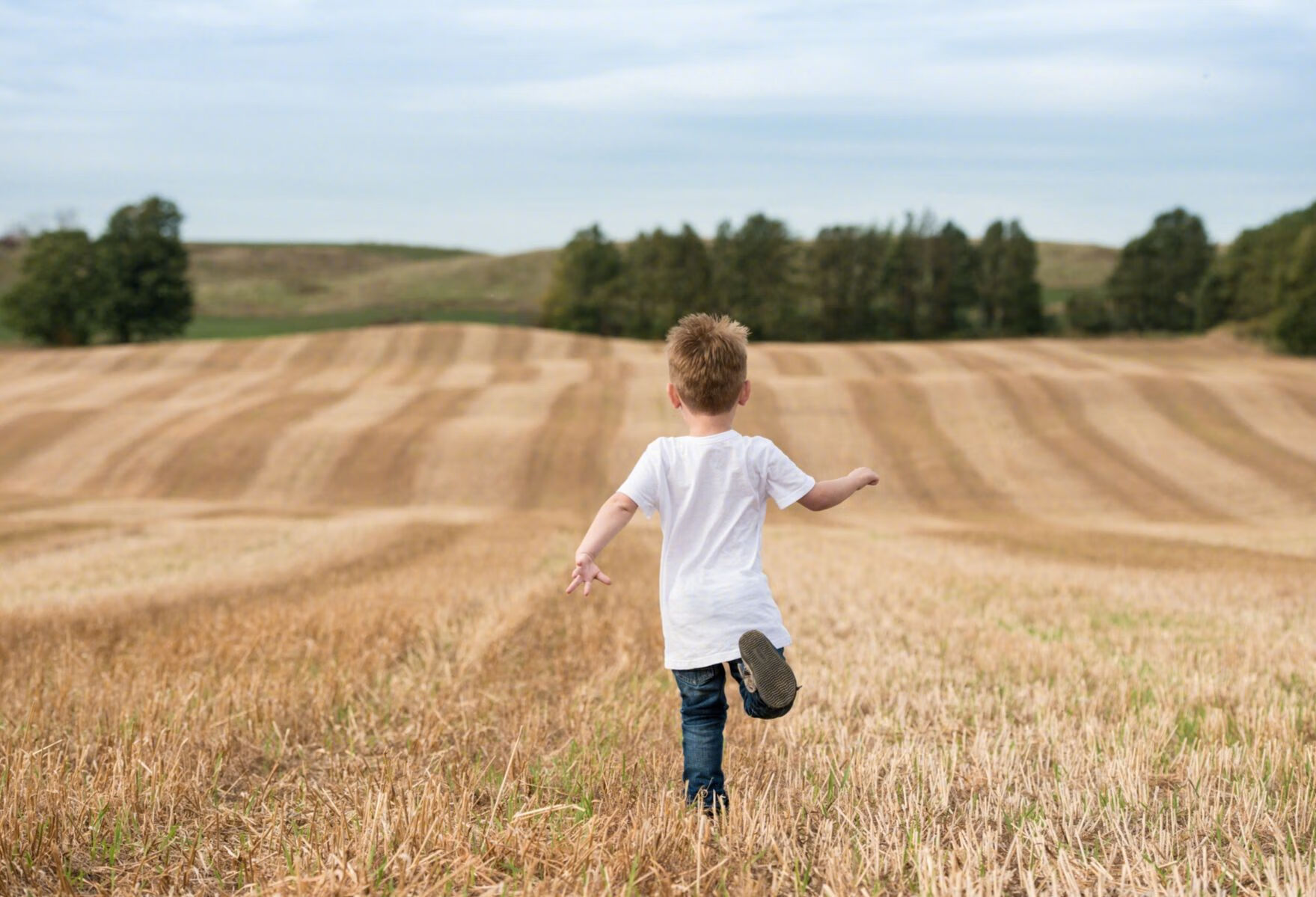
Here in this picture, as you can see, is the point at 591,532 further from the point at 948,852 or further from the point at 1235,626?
the point at 1235,626

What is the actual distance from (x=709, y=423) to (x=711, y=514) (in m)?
0.39

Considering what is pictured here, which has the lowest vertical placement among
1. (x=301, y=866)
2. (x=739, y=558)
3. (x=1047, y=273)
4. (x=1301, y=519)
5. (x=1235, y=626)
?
(x=1301, y=519)

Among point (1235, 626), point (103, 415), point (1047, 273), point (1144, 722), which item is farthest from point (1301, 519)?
point (1047, 273)

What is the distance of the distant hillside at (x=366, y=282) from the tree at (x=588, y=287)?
493 inches

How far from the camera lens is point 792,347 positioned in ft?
223

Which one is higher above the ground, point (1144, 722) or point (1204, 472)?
point (1144, 722)

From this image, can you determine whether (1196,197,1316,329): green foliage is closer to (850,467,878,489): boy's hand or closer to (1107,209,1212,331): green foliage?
(1107,209,1212,331): green foliage

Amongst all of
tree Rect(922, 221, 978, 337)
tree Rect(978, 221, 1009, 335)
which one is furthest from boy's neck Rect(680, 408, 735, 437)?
tree Rect(978, 221, 1009, 335)

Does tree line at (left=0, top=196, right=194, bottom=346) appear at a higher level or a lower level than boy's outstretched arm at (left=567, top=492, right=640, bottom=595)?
higher

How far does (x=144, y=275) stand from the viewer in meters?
84.2

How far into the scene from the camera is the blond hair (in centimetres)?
425

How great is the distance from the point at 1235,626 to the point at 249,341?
239 feet

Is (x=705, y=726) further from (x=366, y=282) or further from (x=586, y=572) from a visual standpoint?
(x=366, y=282)

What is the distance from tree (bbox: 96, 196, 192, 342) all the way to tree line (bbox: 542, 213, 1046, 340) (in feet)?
108
